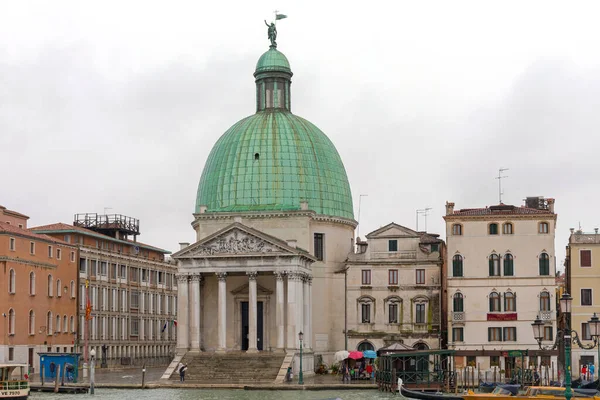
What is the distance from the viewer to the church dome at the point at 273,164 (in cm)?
8481

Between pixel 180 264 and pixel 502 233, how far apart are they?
894 inches

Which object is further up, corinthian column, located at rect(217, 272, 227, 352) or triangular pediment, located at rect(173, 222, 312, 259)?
triangular pediment, located at rect(173, 222, 312, 259)

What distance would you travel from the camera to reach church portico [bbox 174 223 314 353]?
77.4 m

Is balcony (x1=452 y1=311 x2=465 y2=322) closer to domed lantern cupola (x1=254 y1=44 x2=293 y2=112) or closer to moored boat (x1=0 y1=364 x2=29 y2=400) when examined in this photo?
domed lantern cupola (x1=254 y1=44 x2=293 y2=112)

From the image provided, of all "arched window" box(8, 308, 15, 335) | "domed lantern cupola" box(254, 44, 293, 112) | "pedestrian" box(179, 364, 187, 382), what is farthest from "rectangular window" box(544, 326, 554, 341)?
"arched window" box(8, 308, 15, 335)

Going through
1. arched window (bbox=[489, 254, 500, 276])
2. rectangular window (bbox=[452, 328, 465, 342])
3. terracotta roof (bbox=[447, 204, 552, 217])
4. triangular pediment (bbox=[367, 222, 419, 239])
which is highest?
terracotta roof (bbox=[447, 204, 552, 217])

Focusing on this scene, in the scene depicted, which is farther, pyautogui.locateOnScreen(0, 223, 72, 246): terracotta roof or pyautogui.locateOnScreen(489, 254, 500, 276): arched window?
pyautogui.locateOnScreen(0, 223, 72, 246): terracotta roof

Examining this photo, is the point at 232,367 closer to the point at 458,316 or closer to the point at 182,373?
the point at 182,373

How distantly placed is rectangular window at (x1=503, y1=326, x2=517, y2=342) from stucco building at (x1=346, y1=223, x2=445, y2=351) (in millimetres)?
5234

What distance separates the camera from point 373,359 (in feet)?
262

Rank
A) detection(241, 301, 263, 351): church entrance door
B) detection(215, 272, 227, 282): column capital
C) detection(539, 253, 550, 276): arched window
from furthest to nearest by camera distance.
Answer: detection(241, 301, 263, 351): church entrance door → detection(215, 272, 227, 282): column capital → detection(539, 253, 550, 276): arched window

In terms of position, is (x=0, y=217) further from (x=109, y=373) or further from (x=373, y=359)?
(x=373, y=359)

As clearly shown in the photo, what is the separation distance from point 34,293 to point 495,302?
33818mm

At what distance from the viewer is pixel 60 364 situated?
69.2 metres
